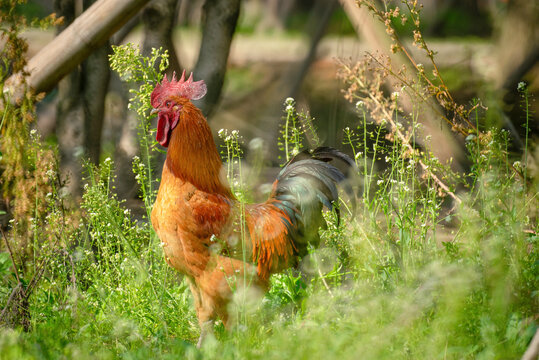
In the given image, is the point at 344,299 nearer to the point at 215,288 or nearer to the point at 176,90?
the point at 215,288

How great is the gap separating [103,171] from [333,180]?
1.23 metres

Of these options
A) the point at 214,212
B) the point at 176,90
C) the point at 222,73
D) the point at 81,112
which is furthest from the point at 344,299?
the point at 81,112

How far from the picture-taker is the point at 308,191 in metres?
3.27

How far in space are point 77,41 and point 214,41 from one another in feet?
3.95

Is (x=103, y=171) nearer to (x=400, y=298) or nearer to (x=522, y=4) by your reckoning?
(x=400, y=298)

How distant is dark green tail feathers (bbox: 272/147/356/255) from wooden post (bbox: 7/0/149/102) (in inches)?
50.8

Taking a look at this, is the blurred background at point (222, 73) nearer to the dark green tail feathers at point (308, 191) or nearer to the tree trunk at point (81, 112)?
the tree trunk at point (81, 112)

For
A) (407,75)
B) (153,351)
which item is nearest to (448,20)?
(407,75)

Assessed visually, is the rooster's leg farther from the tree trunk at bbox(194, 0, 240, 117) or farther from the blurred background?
the tree trunk at bbox(194, 0, 240, 117)

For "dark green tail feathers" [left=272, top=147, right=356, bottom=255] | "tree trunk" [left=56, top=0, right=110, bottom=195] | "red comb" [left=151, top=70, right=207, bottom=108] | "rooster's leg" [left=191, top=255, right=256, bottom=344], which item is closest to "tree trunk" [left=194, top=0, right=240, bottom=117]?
"tree trunk" [left=56, top=0, right=110, bottom=195]

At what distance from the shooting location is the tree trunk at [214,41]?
14.4ft

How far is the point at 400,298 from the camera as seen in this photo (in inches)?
103

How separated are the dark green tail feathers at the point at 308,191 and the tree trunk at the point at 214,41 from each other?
127 cm

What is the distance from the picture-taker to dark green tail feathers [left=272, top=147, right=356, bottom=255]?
3250 millimetres
